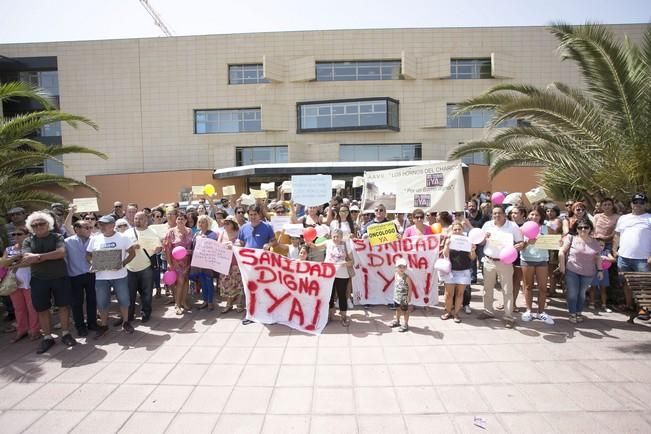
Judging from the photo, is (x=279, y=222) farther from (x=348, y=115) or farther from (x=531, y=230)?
(x=348, y=115)

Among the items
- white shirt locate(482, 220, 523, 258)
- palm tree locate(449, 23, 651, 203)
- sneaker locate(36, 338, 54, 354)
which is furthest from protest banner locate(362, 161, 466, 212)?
sneaker locate(36, 338, 54, 354)

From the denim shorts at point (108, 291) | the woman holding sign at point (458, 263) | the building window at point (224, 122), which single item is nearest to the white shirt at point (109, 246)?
the denim shorts at point (108, 291)

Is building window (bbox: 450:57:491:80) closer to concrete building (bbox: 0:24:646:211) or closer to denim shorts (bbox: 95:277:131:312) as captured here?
concrete building (bbox: 0:24:646:211)

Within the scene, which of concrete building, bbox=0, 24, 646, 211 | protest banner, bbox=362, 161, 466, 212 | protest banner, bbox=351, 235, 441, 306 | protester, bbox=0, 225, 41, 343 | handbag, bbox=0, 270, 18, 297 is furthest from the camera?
concrete building, bbox=0, 24, 646, 211

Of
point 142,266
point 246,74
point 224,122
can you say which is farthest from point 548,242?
point 246,74

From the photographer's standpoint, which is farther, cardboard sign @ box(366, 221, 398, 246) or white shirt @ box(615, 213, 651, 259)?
cardboard sign @ box(366, 221, 398, 246)

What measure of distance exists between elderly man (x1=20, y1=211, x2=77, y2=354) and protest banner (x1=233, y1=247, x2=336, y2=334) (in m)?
2.44

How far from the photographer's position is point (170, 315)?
257 inches

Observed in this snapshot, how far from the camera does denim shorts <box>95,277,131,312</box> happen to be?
18.5 ft

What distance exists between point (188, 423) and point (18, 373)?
2.72 metres

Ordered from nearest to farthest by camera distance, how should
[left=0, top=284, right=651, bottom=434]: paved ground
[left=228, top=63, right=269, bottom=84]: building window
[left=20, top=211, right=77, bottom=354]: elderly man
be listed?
1. [left=0, top=284, right=651, bottom=434]: paved ground
2. [left=20, top=211, right=77, bottom=354]: elderly man
3. [left=228, top=63, right=269, bottom=84]: building window

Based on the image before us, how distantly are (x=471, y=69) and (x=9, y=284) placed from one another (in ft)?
99.2

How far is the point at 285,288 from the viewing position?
19.4 feet

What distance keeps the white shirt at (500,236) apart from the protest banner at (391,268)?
0.91 meters
